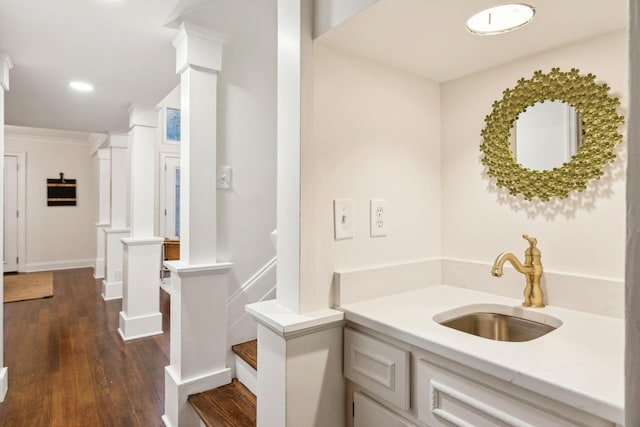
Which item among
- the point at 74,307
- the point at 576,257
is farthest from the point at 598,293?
the point at 74,307

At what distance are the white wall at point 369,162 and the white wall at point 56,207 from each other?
7436mm

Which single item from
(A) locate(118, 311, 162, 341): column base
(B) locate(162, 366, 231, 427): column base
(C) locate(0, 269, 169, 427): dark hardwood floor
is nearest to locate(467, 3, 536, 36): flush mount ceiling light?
(B) locate(162, 366, 231, 427): column base

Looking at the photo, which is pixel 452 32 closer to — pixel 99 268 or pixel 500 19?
pixel 500 19

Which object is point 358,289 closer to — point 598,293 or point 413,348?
point 413,348

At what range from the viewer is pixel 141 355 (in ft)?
10.4

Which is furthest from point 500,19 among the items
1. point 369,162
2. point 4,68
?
point 4,68

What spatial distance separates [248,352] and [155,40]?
76.1 inches

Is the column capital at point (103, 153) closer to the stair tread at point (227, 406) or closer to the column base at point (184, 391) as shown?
the column base at point (184, 391)

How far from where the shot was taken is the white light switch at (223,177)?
7.35ft

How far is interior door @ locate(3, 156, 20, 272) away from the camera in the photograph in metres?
6.67

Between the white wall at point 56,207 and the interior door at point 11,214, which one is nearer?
the interior door at point 11,214

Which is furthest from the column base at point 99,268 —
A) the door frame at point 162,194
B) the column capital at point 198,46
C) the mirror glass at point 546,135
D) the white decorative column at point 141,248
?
the mirror glass at point 546,135

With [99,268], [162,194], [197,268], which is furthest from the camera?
[162,194]

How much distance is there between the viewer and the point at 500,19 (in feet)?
3.54
